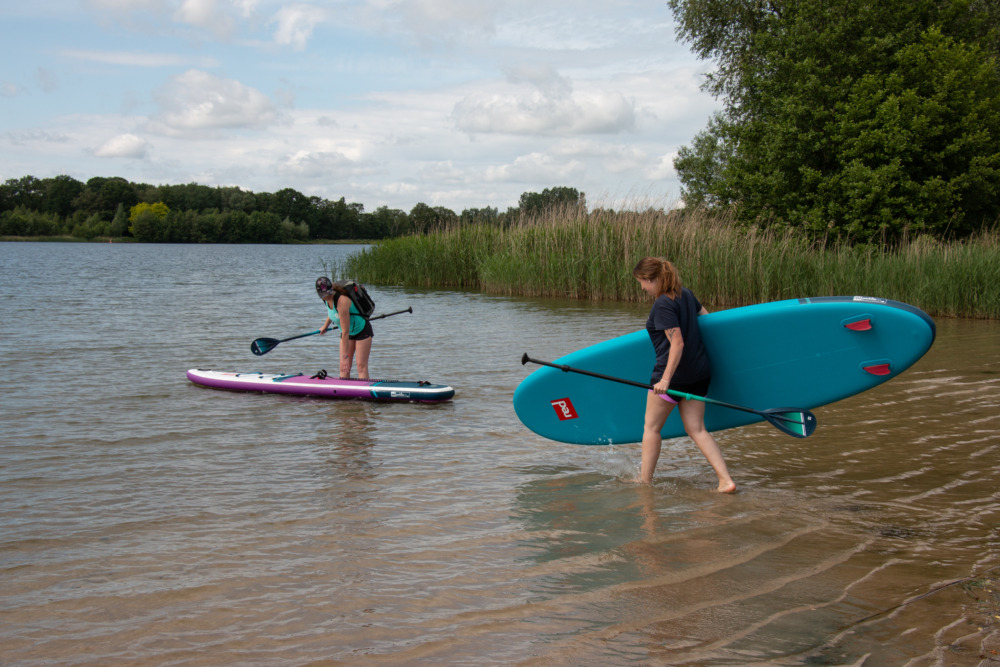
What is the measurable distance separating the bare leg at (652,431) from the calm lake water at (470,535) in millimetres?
118

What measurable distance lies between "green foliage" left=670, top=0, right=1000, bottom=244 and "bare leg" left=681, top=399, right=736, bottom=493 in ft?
52.1

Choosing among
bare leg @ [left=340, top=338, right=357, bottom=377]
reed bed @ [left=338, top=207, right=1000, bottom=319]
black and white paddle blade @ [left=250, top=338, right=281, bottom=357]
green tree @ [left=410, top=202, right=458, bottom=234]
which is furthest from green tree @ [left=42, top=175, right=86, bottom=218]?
bare leg @ [left=340, top=338, right=357, bottom=377]

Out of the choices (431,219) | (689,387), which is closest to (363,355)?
(689,387)

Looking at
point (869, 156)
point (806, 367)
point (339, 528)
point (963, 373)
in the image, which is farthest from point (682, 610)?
point (869, 156)

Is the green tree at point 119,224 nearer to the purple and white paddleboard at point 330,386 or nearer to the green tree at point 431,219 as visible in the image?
the green tree at point 431,219

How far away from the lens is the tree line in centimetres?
10456

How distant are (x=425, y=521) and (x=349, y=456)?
1657 millimetres

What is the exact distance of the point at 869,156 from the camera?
64.4ft

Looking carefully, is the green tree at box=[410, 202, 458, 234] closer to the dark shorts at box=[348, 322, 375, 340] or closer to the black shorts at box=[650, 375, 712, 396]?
the dark shorts at box=[348, 322, 375, 340]

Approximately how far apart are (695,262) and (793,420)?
11.8 m

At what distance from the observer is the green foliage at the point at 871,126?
19391 mm

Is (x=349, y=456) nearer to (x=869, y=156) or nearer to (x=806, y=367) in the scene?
(x=806, y=367)

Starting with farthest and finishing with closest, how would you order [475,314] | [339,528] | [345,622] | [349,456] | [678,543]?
[475,314]
[349,456]
[339,528]
[678,543]
[345,622]

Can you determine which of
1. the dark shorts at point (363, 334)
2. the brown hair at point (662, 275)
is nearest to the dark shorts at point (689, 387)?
the brown hair at point (662, 275)
